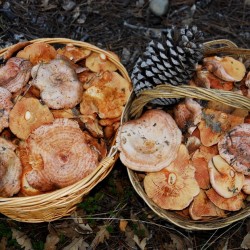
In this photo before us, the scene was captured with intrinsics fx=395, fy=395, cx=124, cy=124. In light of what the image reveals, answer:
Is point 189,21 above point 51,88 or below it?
below

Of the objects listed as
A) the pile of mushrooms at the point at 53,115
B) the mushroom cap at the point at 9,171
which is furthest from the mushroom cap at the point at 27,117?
the mushroom cap at the point at 9,171

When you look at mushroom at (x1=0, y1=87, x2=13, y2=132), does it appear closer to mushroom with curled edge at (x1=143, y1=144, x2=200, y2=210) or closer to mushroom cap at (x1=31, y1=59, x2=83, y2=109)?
mushroom cap at (x1=31, y1=59, x2=83, y2=109)

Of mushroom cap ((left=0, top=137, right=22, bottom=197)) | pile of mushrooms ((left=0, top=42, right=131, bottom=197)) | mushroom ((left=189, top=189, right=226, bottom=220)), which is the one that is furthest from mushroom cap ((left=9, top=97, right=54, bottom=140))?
mushroom ((left=189, top=189, right=226, bottom=220))

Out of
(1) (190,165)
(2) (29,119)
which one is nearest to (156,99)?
(1) (190,165)

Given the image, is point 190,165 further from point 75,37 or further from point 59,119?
point 75,37

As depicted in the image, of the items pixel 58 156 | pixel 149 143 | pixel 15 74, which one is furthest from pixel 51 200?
pixel 15 74

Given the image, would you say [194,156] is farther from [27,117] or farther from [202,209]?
[27,117]
